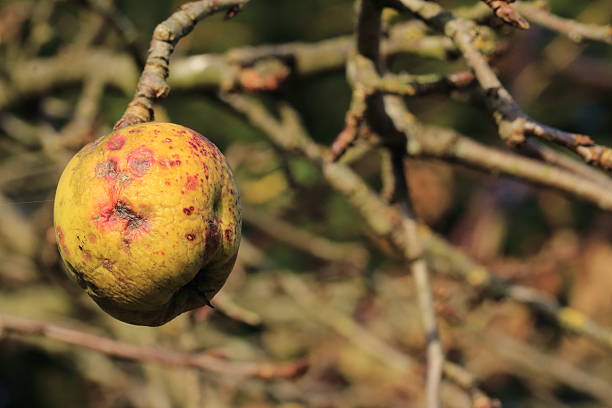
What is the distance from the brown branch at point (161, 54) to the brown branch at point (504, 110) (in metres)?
0.35

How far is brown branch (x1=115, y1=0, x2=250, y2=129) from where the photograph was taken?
1.22 metres

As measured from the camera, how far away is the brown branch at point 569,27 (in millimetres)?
1866

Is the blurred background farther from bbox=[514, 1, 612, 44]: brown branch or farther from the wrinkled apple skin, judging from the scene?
the wrinkled apple skin

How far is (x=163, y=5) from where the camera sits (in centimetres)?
620

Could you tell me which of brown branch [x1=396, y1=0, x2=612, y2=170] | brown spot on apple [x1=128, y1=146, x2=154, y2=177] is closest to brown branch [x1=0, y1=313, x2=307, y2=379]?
brown spot on apple [x1=128, y1=146, x2=154, y2=177]

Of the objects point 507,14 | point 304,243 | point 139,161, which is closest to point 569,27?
point 507,14

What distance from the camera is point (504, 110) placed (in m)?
1.29

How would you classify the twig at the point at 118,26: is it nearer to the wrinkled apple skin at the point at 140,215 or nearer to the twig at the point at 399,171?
the twig at the point at 399,171

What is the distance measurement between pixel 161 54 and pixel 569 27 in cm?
118

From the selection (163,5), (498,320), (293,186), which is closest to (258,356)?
(293,186)

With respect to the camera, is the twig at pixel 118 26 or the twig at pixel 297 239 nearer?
the twig at pixel 118 26

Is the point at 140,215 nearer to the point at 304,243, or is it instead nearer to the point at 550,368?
the point at 304,243

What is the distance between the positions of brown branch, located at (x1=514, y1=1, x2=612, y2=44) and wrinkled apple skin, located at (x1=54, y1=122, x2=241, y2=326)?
3.74 ft

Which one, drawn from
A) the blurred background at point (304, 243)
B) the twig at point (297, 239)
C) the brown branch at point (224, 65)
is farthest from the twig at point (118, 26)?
the twig at point (297, 239)
